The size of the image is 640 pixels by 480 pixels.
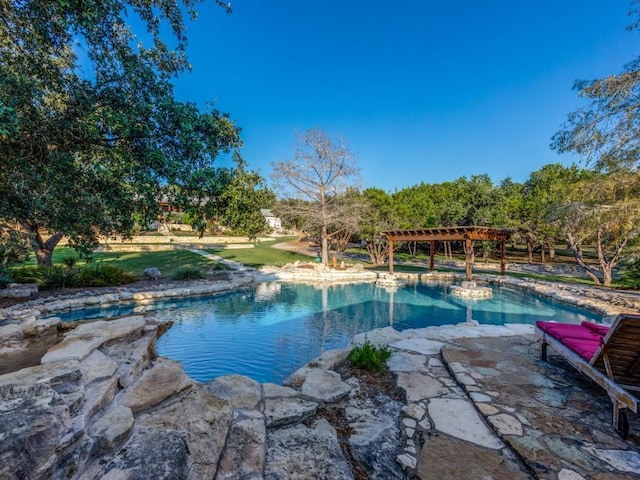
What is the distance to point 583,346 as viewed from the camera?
12.0 ft

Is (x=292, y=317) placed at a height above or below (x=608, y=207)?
below

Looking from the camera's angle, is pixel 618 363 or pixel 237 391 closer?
pixel 618 363

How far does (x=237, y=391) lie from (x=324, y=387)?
1036 mm

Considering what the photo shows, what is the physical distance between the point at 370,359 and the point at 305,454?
6.78 ft

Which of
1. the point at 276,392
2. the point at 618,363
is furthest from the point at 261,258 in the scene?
the point at 618,363

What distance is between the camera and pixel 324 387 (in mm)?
3607

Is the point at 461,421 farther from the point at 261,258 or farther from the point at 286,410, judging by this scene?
the point at 261,258

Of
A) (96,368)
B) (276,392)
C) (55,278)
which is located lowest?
(276,392)

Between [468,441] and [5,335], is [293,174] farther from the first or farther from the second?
[468,441]

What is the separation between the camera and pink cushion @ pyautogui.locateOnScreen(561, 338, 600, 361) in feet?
11.5

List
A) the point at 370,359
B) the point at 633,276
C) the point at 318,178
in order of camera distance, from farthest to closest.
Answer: the point at 318,178 < the point at 633,276 < the point at 370,359

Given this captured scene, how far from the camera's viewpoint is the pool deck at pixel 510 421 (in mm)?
2346

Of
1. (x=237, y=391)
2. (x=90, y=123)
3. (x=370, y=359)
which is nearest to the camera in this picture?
(x=237, y=391)

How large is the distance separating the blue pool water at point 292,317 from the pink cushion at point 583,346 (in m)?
4.35
